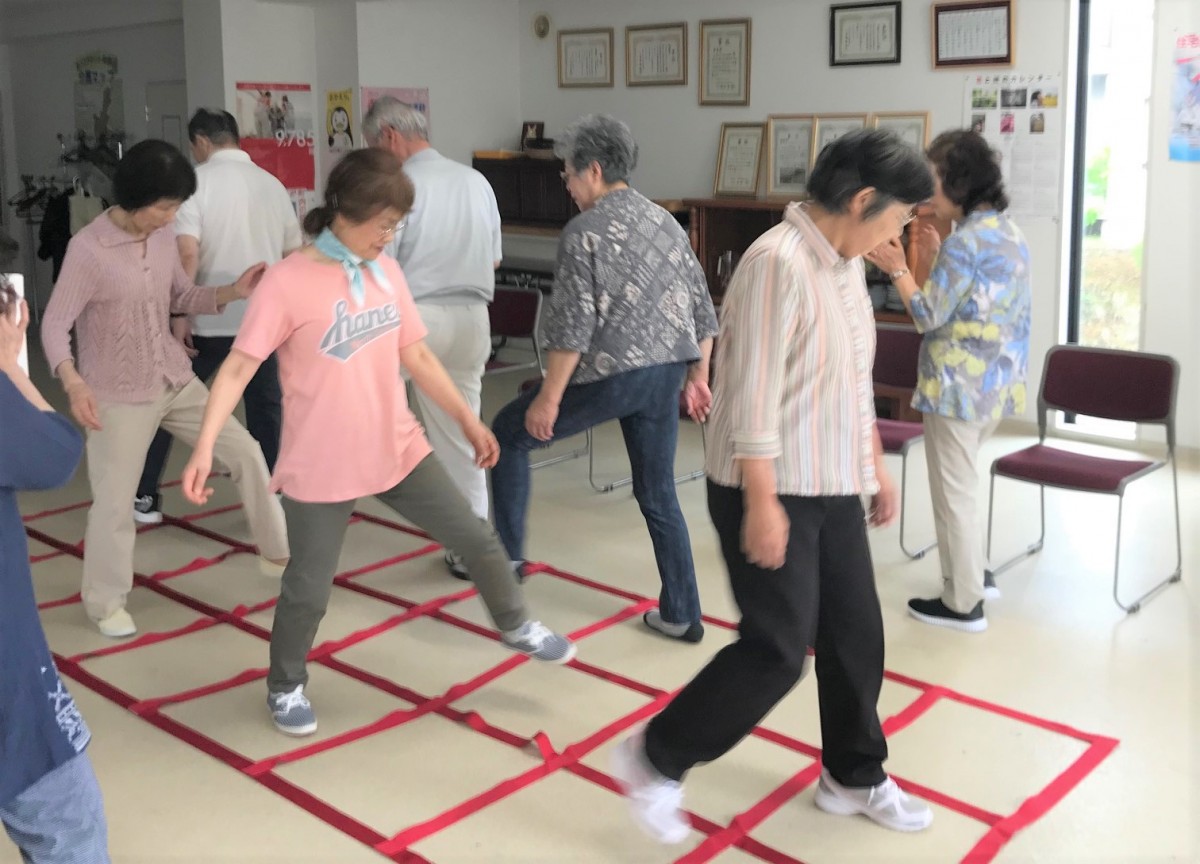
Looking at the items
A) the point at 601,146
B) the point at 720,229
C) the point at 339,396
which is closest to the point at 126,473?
the point at 339,396

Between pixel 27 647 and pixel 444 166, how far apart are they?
93.8 inches

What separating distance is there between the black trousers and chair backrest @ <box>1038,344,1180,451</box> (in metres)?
1.97

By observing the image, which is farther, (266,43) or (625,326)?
(266,43)

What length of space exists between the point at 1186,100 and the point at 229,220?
Answer: 3.94 meters

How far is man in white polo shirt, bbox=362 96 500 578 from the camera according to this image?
151 inches

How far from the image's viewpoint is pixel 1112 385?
4121mm

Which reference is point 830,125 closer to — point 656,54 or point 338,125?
point 656,54

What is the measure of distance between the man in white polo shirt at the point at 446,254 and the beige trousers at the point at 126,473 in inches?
22.0

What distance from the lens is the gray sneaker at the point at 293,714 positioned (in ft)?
9.91

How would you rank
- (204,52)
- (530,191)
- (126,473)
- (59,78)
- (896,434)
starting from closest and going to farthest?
(126,473) < (896,434) < (204,52) < (530,191) < (59,78)

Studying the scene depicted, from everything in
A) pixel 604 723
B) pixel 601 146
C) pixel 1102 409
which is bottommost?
pixel 604 723

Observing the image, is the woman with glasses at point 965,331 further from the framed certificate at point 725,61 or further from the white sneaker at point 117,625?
the framed certificate at point 725,61

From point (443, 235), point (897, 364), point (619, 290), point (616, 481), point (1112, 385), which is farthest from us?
point (616, 481)

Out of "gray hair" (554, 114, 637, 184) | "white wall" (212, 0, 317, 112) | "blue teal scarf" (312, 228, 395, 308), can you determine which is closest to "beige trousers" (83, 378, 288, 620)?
"blue teal scarf" (312, 228, 395, 308)
